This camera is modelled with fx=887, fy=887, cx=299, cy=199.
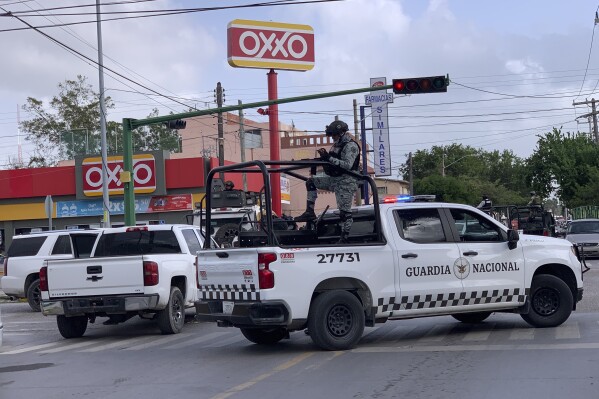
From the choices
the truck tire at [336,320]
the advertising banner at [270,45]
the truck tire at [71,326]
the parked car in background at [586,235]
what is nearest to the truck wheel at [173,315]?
the truck tire at [71,326]

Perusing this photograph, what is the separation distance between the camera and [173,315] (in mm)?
14914

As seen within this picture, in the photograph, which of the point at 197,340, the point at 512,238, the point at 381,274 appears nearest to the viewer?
the point at 381,274

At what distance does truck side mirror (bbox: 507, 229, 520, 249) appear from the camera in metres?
12.5

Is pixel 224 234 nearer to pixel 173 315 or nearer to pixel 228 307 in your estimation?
pixel 173 315

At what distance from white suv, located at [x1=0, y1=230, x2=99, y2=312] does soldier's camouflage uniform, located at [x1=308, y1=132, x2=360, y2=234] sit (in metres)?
10.9

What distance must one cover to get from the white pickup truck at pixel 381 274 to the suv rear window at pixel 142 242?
12.2 feet

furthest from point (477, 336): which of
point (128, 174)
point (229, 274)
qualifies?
point (128, 174)

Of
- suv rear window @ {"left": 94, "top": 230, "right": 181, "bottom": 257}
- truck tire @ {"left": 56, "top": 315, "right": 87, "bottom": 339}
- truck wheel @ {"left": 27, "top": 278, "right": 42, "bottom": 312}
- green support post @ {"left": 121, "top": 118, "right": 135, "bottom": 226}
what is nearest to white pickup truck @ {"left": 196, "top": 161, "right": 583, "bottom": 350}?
suv rear window @ {"left": 94, "top": 230, "right": 181, "bottom": 257}

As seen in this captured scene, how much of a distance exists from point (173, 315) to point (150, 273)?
1063 mm

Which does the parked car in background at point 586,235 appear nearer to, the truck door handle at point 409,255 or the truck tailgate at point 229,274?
the truck door handle at point 409,255

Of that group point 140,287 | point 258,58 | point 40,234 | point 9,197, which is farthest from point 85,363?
point 9,197

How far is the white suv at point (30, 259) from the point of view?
2150 centimetres

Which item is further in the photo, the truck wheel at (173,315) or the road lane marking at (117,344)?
the truck wheel at (173,315)

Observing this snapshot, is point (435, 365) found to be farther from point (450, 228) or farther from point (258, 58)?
point (258, 58)
